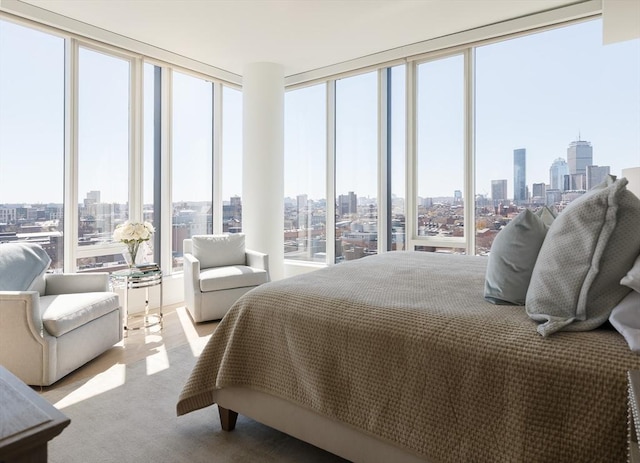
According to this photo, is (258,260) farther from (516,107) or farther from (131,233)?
(516,107)

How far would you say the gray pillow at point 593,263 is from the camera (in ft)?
4.28

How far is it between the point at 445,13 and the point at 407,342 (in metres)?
3.37

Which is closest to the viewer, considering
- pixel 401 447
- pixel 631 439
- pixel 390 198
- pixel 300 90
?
pixel 631 439

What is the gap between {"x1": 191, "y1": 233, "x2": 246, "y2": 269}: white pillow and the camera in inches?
173

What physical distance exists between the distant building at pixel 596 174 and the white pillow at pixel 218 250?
349 centimetres

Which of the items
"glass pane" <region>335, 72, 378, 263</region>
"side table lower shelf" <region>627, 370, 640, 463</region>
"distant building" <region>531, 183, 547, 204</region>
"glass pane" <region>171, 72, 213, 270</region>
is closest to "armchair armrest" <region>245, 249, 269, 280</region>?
"glass pane" <region>171, 72, 213, 270</region>

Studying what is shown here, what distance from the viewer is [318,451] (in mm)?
1838

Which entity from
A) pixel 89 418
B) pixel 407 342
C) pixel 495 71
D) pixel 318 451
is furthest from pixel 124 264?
pixel 495 71

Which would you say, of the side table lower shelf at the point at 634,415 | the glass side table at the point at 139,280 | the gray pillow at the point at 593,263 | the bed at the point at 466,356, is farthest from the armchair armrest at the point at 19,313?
the side table lower shelf at the point at 634,415

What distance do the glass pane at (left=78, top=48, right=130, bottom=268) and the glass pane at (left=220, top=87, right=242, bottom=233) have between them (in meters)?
1.30

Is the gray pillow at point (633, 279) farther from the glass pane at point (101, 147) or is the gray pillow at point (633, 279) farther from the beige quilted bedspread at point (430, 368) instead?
the glass pane at point (101, 147)

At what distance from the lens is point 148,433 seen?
199cm

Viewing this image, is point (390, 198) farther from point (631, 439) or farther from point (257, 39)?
point (631, 439)

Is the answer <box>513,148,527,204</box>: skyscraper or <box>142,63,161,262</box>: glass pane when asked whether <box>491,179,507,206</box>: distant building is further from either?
<box>142,63,161,262</box>: glass pane
